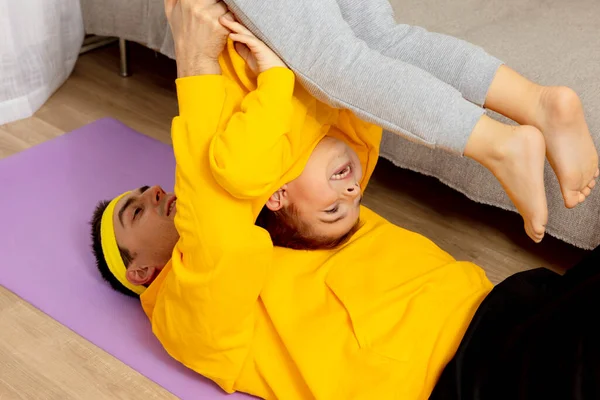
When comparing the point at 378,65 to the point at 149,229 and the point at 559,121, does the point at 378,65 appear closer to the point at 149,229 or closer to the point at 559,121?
the point at 559,121

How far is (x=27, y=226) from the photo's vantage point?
1.76 metres

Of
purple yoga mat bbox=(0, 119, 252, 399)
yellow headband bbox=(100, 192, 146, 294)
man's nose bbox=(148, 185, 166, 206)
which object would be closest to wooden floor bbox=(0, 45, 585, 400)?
purple yoga mat bbox=(0, 119, 252, 399)

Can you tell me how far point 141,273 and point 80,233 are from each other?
0.35 metres

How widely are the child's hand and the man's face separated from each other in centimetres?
33

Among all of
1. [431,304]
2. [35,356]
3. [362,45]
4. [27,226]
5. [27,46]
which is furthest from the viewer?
[27,46]

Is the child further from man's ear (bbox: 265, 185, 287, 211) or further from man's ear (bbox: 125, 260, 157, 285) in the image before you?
man's ear (bbox: 125, 260, 157, 285)

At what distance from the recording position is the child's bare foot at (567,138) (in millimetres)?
1188

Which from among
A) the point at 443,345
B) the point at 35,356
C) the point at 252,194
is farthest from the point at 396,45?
the point at 35,356

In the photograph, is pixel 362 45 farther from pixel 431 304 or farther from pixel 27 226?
pixel 27 226

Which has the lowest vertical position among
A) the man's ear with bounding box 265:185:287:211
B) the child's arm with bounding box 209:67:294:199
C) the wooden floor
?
the wooden floor

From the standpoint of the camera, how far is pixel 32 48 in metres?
2.19

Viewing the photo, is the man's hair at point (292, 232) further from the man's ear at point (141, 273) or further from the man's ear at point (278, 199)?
the man's ear at point (141, 273)

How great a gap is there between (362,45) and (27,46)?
1347 mm

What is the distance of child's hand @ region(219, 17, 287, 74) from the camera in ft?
4.03
